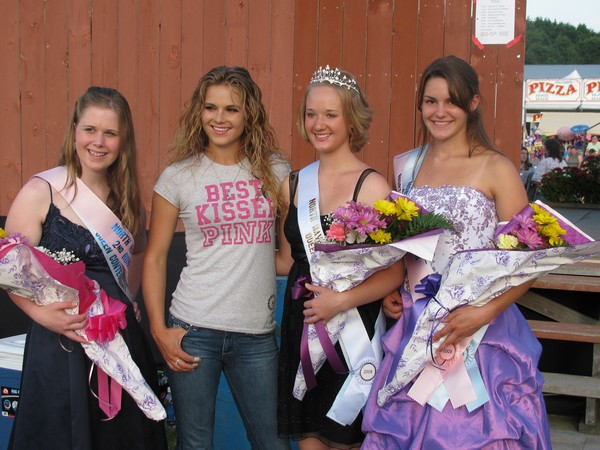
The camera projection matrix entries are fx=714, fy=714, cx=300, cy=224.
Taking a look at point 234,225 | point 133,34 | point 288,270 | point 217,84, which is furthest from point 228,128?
point 133,34

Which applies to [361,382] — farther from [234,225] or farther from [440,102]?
[440,102]

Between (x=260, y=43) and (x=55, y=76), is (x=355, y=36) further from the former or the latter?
(x=55, y=76)

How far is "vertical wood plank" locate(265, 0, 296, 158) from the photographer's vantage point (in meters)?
4.61

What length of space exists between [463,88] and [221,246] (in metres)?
1.00

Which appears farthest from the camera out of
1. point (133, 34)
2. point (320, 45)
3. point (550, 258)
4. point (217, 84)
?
point (133, 34)

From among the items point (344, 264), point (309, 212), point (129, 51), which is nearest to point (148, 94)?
point (129, 51)

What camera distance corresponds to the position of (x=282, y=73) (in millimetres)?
4656

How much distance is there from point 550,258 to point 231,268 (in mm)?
1043

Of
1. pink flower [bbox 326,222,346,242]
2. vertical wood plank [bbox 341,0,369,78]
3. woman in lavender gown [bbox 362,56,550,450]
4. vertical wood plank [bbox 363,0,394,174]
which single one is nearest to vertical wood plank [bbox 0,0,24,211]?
vertical wood plank [bbox 341,0,369,78]

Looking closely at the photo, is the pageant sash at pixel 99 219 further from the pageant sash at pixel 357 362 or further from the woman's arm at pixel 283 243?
the pageant sash at pixel 357 362

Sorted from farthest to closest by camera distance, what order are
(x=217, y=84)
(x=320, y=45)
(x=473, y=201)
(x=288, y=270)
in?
(x=320, y=45) → (x=288, y=270) → (x=217, y=84) → (x=473, y=201)

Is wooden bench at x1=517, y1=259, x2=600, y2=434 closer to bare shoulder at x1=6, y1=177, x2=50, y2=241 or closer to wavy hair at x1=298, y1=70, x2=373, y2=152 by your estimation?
wavy hair at x1=298, y1=70, x2=373, y2=152

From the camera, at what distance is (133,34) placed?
4.88 metres

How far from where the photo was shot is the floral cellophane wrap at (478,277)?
2.13 metres
